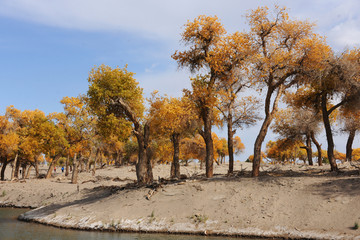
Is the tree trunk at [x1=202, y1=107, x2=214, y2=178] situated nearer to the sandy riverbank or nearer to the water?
the sandy riverbank

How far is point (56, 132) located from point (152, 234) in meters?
24.9

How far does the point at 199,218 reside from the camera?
19.5m

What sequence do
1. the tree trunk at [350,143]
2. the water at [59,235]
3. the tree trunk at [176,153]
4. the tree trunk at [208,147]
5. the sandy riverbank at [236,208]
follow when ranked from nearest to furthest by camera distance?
the sandy riverbank at [236,208], the water at [59,235], the tree trunk at [208,147], the tree trunk at [176,153], the tree trunk at [350,143]

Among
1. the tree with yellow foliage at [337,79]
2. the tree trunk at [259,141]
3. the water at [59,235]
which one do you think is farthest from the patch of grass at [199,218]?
the tree with yellow foliage at [337,79]

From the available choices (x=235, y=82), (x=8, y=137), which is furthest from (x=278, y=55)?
(x=8, y=137)

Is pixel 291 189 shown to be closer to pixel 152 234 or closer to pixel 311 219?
pixel 311 219

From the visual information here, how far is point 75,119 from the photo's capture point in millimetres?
42531

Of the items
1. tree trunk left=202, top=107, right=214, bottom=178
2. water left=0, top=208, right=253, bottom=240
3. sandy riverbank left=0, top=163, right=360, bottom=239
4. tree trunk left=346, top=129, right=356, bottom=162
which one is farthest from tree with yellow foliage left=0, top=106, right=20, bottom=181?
tree trunk left=346, top=129, right=356, bottom=162

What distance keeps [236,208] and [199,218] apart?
245 centimetres

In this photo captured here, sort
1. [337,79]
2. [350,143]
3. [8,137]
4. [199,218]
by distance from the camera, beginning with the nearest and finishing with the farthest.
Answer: [199,218] → [337,79] → [350,143] → [8,137]

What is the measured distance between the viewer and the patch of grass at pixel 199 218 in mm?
19328

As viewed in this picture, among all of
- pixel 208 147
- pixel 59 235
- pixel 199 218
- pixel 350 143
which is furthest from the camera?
pixel 350 143

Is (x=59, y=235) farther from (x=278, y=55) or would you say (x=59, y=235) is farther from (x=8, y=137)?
(x=8, y=137)

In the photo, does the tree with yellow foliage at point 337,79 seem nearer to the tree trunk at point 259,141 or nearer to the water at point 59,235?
the tree trunk at point 259,141
